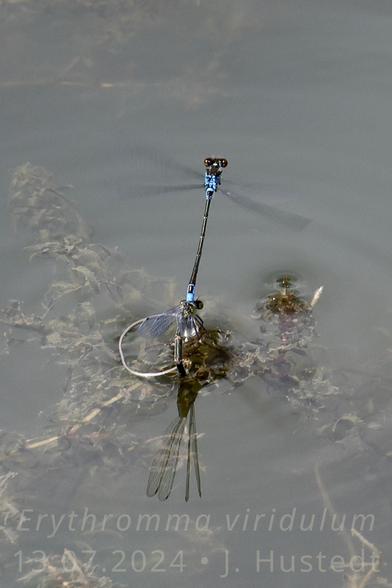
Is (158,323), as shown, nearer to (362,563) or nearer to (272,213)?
(272,213)

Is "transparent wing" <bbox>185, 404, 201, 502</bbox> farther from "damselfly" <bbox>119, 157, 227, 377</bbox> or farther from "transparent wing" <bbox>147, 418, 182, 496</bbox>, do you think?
"damselfly" <bbox>119, 157, 227, 377</bbox>

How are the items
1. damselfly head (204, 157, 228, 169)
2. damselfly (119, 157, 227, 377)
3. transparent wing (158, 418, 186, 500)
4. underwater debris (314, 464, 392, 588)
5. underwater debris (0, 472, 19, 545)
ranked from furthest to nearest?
damselfly head (204, 157, 228, 169) < damselfly (119, 157, 227, 377) < transparent wing (158, 418, 186, 500) < underwater debris (0, 472, 19, 545) < underwater debris (314, 464, 392, 588)

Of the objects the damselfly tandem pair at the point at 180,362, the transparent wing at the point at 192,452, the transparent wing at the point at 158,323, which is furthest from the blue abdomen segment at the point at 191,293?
the transparent wing at the point at 192,452

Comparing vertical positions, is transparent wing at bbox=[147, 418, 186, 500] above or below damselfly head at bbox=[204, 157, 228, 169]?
below

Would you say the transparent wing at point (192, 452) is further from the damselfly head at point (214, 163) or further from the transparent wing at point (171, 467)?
the damselfly head at point (214, 163)

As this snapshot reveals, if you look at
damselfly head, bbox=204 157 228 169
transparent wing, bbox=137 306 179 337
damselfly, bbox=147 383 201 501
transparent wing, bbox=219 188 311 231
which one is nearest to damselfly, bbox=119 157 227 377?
transparent wing, bbox=137 306 179 337

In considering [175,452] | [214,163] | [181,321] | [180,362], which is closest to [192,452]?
[175,452]

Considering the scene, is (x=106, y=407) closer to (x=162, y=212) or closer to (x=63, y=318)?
(x=63, y=318)
